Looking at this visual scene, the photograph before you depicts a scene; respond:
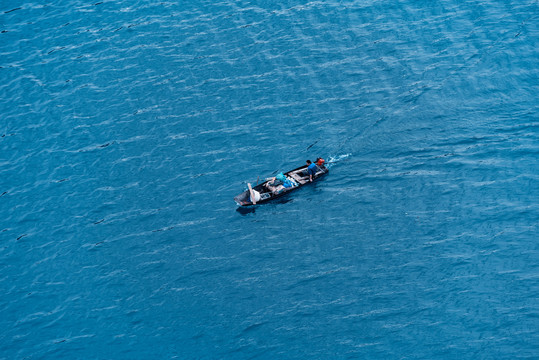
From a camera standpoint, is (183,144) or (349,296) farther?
(183,144)

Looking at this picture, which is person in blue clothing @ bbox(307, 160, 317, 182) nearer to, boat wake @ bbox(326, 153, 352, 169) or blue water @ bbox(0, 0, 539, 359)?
blue water @ bbox(0, 0, 539, 359)

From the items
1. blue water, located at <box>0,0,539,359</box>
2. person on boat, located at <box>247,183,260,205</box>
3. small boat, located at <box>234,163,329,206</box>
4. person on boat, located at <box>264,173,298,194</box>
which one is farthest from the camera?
person on boat, located at <box>264,173,298,194</box>

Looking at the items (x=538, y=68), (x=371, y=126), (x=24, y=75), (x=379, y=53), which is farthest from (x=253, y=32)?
(x=538, y=68)

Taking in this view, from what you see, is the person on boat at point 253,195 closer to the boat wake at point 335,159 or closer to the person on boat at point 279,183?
the person on boat at point 279,183

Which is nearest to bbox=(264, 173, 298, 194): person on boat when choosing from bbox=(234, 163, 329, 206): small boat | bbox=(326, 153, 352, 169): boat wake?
bbox=(234, 163, 329, 206): small boat

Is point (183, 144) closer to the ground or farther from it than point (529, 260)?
farther from it

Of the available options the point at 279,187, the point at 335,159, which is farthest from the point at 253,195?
the point at 335,159

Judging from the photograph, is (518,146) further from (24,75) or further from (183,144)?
(24,75)
